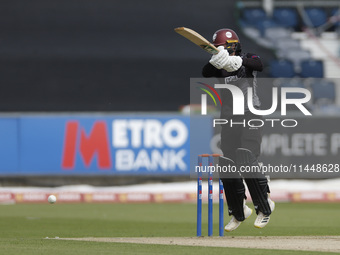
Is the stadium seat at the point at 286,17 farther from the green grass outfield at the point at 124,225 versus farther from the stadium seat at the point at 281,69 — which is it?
the green grass outfield at the point at 124,225

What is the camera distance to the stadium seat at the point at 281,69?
20250mm

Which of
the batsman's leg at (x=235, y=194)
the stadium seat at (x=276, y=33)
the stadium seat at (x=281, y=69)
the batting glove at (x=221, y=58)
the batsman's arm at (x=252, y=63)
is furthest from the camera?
the stadium seat at (x=276, y=33)

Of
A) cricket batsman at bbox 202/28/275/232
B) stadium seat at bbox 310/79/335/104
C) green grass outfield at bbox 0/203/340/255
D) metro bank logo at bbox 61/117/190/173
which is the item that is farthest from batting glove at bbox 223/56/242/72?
stadium seat at bbox 310/79/335/104

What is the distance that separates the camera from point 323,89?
62.5ft

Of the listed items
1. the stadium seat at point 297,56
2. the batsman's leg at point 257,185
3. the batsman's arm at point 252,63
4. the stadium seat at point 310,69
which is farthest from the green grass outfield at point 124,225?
the stadium seat at point 297,56

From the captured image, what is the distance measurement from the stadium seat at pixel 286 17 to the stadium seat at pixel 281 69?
68.8 inches

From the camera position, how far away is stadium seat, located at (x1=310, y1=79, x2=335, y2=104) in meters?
18.7

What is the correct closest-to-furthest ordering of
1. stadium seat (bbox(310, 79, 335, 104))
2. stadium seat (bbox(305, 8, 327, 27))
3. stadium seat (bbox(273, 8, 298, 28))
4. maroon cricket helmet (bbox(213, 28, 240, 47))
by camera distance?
maroon cricket helmet (bbox(213, 28, 240, 47)) → stadium seat (bbox(310, 79, 335, 104)) → stadium seat (bbox(273, 8, 298, 28)) → stadium seat (bbox(305, 8, 327, 27))

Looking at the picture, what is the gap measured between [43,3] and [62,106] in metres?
3.46

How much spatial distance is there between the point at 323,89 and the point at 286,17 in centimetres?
337

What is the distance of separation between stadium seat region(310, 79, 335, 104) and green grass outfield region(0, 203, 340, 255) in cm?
432

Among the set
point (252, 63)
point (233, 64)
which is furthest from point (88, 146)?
point (233, 64)

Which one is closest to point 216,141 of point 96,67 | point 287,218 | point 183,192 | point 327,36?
point 183,192

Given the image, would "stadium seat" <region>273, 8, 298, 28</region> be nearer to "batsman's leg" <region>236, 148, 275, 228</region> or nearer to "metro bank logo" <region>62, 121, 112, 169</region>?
"metro bank logo" <region>62, 121, 112, 169</region>
